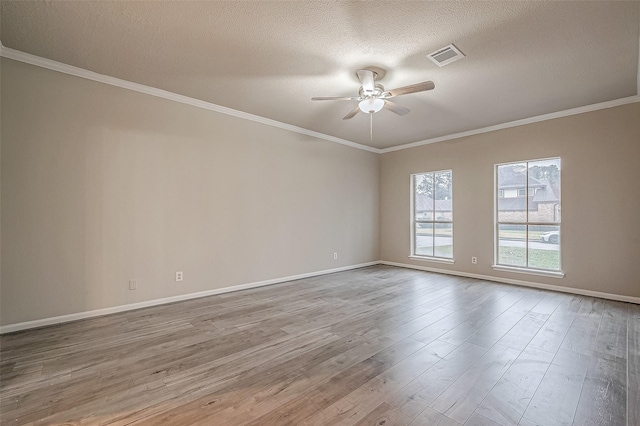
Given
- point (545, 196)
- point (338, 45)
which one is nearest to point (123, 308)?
point (338, 45)

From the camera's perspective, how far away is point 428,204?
20.8ft

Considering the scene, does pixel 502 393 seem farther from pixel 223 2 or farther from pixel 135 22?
pixel 135 22

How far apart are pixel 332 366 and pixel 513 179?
15.5 ft

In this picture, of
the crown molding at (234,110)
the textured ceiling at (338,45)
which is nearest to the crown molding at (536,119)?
the crown molding at (234,110)

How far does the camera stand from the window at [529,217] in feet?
15.4

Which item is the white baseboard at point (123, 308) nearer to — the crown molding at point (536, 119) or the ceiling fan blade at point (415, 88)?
the ceiling fan blade at point (415, 88)

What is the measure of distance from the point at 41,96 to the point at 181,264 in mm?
2386

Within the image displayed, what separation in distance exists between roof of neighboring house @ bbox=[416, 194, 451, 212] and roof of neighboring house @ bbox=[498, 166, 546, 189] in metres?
1.04

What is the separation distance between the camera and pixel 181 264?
3957 mm

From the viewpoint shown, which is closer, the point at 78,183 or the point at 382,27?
the point at 382,27

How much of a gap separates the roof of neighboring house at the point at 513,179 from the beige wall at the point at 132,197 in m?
3.48

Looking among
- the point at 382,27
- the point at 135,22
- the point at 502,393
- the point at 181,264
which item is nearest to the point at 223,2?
the point at 135,22

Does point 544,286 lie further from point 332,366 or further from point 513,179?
point 332,366

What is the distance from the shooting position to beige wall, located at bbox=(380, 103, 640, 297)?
3.98m
